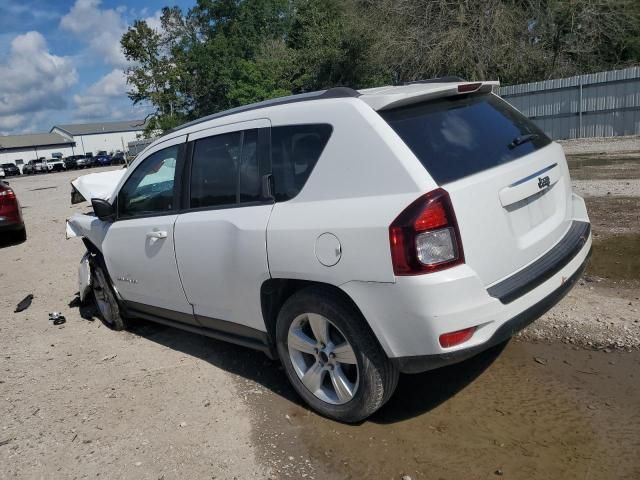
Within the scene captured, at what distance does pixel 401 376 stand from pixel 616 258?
10.0ft

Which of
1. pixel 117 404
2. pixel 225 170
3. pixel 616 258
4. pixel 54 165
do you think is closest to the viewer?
pixel 225 170

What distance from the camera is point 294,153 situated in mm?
3211

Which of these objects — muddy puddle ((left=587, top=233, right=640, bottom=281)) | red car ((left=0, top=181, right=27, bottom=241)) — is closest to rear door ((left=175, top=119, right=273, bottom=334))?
muddy puddle ((left=587, top=233, right=640, bottom=281))

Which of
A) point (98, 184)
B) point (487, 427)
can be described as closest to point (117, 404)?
point (487, 427)

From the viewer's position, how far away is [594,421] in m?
2.99

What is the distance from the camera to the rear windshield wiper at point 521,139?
125 inches

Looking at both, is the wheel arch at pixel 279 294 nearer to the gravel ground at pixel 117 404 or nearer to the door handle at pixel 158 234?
the gravel ground at pixel 117 404

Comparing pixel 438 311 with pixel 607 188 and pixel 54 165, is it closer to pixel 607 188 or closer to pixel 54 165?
pixel 607 188

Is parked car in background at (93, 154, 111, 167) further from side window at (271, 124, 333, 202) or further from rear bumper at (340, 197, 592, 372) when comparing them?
rear bumper at (340, 197, 592, 372)

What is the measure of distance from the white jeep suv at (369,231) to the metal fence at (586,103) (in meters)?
16.4

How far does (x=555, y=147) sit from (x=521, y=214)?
0.83 metres

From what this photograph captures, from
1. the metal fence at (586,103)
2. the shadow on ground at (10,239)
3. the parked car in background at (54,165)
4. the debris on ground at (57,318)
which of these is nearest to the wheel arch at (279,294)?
the debris on ground at (57,318)

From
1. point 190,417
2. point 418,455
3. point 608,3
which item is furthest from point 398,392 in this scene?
point 608,3

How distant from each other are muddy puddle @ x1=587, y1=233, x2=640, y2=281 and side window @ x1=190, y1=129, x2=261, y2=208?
139 inches
